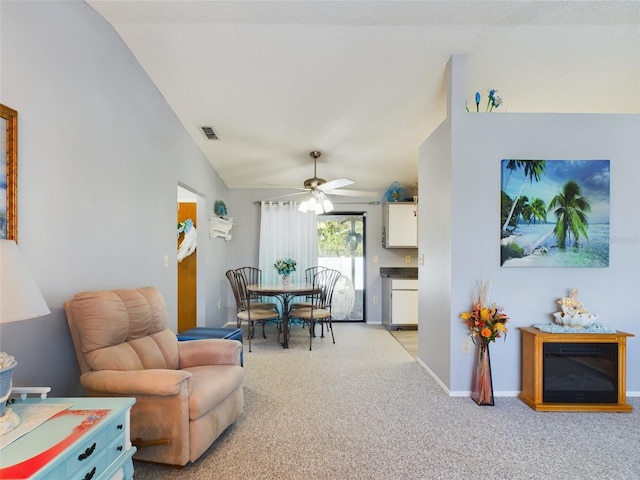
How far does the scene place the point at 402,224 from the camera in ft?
18.7

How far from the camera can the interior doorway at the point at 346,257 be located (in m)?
6.14

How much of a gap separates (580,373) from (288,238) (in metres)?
4.30

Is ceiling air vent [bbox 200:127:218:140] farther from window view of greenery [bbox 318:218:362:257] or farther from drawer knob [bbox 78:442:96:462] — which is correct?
drawer knob [bbox 78:442:96:462]

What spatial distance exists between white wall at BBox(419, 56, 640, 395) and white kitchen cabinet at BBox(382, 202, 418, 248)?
103 inches

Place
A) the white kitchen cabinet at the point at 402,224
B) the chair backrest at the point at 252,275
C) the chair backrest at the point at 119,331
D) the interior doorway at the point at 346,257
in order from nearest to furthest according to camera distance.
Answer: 1. the chair backrest at the point at 119,331
2. the white kitchen cabinet at the point at 402,224
3. the chair backrest at the point at 252,275
4. the interior doorway at the point at 346,257

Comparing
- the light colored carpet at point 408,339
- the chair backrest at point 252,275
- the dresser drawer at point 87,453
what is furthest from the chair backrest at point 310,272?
the dresser drawer at point 87,453

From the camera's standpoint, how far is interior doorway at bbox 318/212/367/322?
6145 millimetres

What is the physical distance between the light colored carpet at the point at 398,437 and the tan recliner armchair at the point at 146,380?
0.17 m

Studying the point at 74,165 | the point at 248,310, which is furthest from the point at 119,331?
the point at 248,310

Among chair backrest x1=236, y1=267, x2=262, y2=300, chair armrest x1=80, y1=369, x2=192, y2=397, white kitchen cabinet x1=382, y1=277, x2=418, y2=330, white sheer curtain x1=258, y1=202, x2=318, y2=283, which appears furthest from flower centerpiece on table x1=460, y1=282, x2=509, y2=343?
chair backrest x1=236, y1=267, x2=262, y2=300

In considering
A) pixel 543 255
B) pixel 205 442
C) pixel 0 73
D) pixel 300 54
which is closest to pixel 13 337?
pixel 205 442

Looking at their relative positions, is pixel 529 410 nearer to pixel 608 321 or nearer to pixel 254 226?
pixel 608 321

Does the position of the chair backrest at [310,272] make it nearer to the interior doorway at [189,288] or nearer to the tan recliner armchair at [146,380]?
the interior doorway at [189,288]

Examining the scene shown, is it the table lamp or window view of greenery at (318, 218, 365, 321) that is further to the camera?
window view of greenery at (318, 218, 365, 321)
